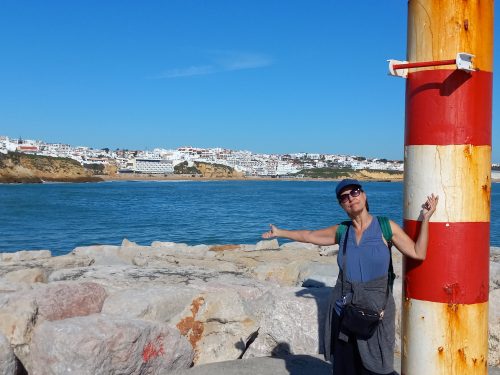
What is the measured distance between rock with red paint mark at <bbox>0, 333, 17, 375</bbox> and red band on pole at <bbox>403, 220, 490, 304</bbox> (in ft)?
9.32

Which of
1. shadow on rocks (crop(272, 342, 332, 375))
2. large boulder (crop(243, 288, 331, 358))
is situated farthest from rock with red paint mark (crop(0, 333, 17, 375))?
shadow on rocks (crop(272, 342, 332, 375))

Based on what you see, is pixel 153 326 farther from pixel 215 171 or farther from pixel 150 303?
pixel 215 171

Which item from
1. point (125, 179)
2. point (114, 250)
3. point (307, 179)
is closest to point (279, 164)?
point (307, 179)

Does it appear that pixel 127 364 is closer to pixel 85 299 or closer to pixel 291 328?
pixel 85 299

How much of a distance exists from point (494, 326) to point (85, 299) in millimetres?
3313

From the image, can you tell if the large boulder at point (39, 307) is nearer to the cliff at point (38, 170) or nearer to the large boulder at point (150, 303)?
the large boulder at point (150, 303)

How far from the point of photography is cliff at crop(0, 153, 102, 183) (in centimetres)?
10847

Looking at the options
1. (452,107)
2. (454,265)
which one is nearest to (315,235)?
(454,265)

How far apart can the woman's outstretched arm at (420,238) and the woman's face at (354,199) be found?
0.26m

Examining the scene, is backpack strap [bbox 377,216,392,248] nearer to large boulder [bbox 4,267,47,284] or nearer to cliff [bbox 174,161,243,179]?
large boulder [bbox 4,267,47,284]

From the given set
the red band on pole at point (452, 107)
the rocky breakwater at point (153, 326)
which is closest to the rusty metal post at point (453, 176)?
the red band on pole at point (452, 107)

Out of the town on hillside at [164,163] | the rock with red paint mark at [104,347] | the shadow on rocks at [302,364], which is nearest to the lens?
the rock with red paint mark at [104,347]

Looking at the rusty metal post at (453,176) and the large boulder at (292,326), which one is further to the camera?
the large boulder at (292,326)

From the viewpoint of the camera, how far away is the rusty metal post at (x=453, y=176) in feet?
9.45
